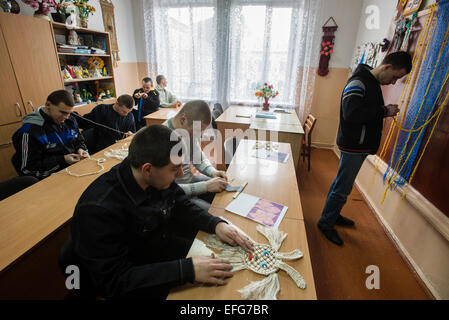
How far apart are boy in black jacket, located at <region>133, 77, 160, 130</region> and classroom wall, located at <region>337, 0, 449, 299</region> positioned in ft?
11.5

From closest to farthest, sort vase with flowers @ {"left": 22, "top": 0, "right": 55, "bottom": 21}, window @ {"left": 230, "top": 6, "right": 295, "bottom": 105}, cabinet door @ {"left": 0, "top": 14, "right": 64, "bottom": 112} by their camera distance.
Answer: cabinet door @ {"left": 0, "top": 14, "right": 64, "bottom": 112} → vase with flowers @ {"left": 22, "top": 0, "right": 55, "bottom": 21} → window @ {"left": 230, "top": 6, "right": 295, "bottom": 105}

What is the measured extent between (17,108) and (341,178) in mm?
3603

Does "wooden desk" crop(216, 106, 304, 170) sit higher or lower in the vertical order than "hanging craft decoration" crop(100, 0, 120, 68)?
lower

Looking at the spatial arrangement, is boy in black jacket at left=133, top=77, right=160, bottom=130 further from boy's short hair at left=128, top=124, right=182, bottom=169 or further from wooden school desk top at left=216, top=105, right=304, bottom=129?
boy's short hair at left=128, top=124, right=182, bottom=169

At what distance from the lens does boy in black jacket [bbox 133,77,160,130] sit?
13.0 feet

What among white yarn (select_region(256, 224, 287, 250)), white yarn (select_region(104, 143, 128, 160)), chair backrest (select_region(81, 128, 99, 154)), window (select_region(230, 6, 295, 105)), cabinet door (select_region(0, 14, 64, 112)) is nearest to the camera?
white yarn (select_region(256, 224, 287, 250))

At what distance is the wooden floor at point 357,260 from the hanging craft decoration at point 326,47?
8.64 feet

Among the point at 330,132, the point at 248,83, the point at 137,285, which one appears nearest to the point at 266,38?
the point at 248,83

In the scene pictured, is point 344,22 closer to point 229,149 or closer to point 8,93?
point 229,149

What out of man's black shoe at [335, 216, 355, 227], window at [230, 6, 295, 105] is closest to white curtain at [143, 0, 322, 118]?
window at [230, 6, 295, 105]

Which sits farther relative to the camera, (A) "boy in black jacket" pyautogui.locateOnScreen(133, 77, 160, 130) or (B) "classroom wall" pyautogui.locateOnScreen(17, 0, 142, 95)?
(B) "classroom wall" pyautogui.locateOnScreen(17, 0, 142, 95)

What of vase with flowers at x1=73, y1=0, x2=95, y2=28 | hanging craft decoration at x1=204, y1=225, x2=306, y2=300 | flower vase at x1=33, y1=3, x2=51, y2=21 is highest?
vase with flowers at x1=73, y1=0, x2=95, y2=28

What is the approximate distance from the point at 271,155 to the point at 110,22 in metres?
4.19

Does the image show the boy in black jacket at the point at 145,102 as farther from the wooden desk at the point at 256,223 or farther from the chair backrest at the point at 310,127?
the chair backrest at the point at 310,127
